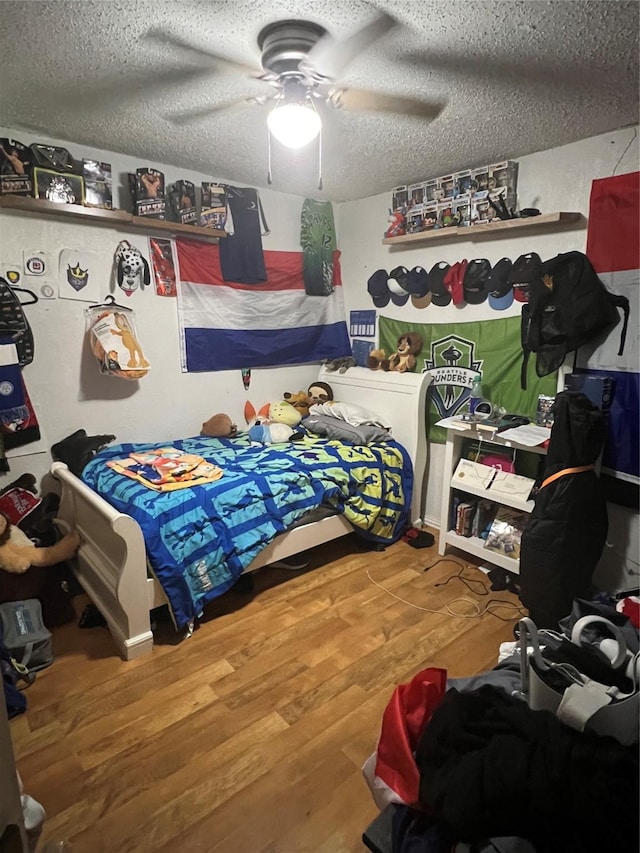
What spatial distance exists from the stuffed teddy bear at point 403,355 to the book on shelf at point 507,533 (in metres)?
1.21

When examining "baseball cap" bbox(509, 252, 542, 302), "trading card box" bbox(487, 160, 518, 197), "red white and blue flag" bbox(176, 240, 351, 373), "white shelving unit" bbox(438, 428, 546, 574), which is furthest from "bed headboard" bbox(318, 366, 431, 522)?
"trading card box" bbox(487, 160, 518, 197)

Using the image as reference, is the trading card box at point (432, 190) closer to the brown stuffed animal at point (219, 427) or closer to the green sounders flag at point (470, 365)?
the green sounders flag at point (470, 365)

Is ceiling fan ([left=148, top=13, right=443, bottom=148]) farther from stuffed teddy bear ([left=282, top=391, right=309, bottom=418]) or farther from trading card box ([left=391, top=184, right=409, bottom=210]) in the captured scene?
stuffed teddy bear ([left=282, top=391, right=309, bottom=418])

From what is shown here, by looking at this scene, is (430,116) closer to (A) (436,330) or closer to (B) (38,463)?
(A) (436,330)

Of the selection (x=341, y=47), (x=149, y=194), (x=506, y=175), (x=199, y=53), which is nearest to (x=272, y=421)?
(x=149, y=194)

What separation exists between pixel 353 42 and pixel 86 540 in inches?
93.6

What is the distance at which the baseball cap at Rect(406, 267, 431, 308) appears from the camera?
3.33 meters

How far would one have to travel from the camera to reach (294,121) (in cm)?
180

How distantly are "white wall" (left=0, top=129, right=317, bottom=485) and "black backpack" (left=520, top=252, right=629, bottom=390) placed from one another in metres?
1.90

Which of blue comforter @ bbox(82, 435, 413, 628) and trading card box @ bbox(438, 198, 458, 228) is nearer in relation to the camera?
blue comforter @ bbox(82, 435, 413, 628)

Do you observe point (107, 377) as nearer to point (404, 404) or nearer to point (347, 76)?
point (404, 404)

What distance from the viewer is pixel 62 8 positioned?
146cm

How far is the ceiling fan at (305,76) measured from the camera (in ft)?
5.07

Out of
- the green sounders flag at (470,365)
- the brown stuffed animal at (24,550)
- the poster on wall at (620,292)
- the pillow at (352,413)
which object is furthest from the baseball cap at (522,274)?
the brown stuffed animal at (24,550)
